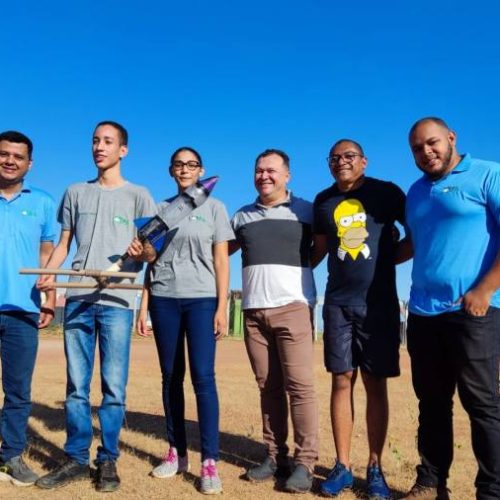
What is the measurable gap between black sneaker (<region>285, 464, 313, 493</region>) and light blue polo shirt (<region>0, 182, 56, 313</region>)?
7.48 ft

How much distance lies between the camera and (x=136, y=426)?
22.6ft

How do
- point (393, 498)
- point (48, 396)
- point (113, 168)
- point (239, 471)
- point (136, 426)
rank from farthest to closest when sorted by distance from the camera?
1. point (48, 396)
2. point (136, 426)
3. point (239, 471)
4. point (113, 168)
5. point (393, 498)

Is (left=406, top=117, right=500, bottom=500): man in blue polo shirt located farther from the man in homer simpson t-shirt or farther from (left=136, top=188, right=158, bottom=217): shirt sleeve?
(left=136, top=188, right=158, bottom=217): shirt sleeve

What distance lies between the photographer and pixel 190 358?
4.59m

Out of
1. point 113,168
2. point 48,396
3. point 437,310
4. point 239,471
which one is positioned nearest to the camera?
point 437,310

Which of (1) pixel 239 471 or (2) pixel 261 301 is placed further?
(1) pixel 239 471

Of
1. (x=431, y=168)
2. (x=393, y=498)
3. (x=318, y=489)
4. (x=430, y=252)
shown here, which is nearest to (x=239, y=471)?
(x=318, y=489)

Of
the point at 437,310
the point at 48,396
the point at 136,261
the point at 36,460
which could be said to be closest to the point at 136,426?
the point at 36,460

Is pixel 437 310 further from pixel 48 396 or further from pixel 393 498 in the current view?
pixel 48 396

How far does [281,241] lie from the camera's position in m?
4.78

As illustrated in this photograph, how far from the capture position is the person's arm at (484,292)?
3682 millimetres

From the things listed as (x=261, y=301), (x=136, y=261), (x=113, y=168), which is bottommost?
(x=261, y=301)

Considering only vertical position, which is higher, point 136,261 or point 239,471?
point 136,261

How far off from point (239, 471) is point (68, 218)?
2.49 m
